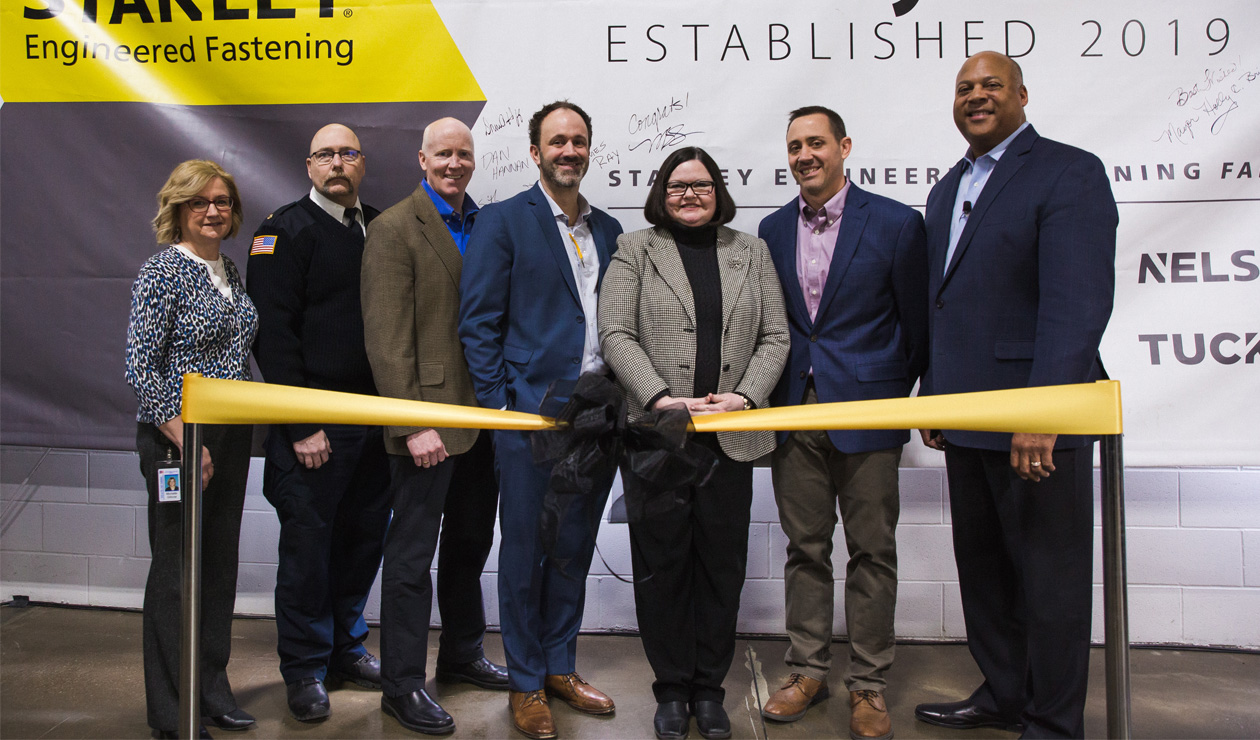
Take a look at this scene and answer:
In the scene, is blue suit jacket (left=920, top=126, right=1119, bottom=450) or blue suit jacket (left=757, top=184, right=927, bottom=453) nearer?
blue suit jacket (left=920, top=126, right=1119, bottom=450)

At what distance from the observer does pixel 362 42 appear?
2977mm

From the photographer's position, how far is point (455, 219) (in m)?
2.56

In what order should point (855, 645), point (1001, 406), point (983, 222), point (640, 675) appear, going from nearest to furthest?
point (1001, 406) < point (983, 222) < point (855, 645) < point (640, 675)

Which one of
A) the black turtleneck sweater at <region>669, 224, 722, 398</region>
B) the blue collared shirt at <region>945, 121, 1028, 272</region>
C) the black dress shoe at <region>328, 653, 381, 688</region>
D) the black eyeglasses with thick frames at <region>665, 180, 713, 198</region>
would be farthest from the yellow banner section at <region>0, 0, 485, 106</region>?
the black dress shoe at <region>328, 653, 381, 688</region>

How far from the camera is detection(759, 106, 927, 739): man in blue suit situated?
7.68ft

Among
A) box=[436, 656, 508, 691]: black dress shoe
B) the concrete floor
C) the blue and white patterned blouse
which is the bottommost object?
the concrete floor

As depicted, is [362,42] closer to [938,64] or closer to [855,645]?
[938,64]

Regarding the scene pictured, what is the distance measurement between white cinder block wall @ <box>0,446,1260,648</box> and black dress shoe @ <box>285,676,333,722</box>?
0.84 metres

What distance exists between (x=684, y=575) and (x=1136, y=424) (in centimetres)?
176

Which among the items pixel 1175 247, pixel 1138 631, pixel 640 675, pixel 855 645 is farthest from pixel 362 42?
pixel 1138 631

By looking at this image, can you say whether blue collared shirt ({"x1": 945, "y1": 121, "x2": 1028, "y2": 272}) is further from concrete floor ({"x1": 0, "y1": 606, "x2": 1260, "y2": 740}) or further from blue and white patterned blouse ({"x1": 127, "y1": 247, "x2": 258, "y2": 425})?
blue and white patterned blouse ({"x1": 127, "y1": 247, "x2": 258, "y2": 425})

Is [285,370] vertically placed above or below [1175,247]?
below

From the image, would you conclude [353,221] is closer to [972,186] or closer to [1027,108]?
[972,186]
